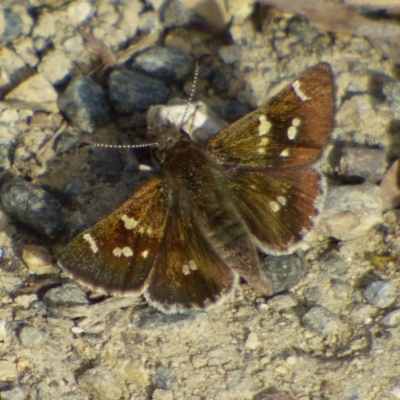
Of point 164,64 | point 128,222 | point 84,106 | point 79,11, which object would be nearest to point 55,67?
point 84,106

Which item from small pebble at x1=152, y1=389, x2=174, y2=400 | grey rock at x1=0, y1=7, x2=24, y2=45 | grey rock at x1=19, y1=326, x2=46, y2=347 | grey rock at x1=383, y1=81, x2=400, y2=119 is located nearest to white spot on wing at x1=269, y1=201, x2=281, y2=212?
small pebble at x1=152, y1=389, x2=174, y2=400

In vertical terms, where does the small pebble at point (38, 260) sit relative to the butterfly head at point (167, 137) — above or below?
below

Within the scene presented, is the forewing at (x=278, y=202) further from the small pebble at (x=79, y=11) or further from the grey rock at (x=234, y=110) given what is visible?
the small pebble at (x=79, y=11)

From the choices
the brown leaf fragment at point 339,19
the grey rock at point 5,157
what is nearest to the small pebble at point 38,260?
the grey rock at point 5,157

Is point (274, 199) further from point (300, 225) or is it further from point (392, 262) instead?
point (392, 262)

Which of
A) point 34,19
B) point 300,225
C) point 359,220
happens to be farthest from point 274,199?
point 34,19

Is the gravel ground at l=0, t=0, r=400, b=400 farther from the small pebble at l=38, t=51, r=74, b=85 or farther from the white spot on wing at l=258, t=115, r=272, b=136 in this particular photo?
the white spot on wing at l=258, t=115, r=272, b=136
